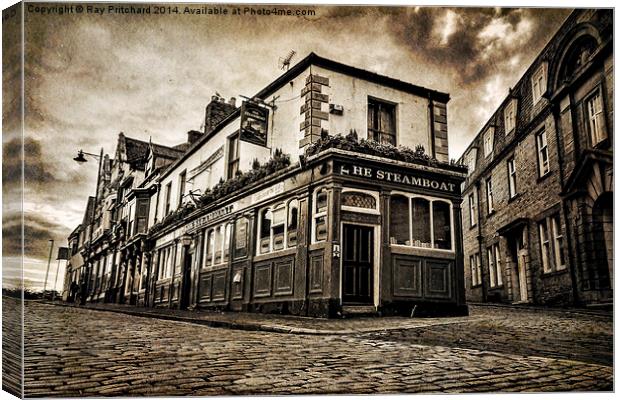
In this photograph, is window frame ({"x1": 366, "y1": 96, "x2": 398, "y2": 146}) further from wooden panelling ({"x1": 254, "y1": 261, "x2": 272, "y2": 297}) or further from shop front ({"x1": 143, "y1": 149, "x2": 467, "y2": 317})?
wooden panelling ({"x1": 254, "y1": 261, "x2": 272, "y2": 297})

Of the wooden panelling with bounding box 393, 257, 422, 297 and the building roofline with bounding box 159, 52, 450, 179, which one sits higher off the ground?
the building roofline with bounding box 159, 52, 450, 179

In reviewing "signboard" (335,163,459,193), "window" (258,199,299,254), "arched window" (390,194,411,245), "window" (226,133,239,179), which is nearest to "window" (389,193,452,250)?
"arched window" (390,194,411,245)

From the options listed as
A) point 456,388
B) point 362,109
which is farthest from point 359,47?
point 456,388

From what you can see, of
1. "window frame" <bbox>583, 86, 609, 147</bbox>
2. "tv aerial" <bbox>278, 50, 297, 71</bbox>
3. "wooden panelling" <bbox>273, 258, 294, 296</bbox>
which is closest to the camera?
"window frame" <bbox>583, 86, 609, 147</bbox>

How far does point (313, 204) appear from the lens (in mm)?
6363

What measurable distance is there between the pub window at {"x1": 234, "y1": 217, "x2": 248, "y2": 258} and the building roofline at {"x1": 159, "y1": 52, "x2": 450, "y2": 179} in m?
1.01

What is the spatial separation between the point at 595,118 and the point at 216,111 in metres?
3.99

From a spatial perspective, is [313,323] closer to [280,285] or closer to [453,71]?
[280,285]

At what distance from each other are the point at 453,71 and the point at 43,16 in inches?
170

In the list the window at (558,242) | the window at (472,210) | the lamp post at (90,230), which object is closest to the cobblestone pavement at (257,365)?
the lamp post at (90,230)

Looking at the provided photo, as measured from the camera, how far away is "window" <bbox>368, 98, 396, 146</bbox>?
6.63 m

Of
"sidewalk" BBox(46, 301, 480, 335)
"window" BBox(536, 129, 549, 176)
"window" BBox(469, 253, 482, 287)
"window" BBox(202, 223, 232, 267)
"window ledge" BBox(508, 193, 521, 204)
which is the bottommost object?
"sidewalk" BBox(46, 301, 480, 335)

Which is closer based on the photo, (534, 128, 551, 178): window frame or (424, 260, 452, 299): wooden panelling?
(534, 128, 551, 178): window frame

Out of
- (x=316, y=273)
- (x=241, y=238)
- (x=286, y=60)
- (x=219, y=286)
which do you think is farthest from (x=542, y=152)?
(x=219, y=286)
